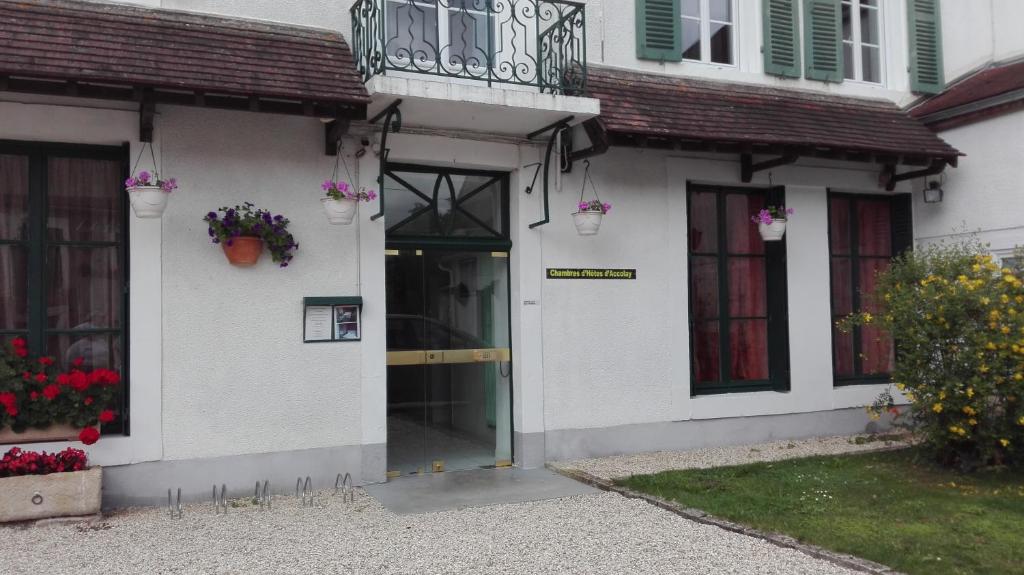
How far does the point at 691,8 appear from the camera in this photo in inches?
376

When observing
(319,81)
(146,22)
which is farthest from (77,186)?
(319,81)

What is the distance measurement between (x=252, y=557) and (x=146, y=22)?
4218 millimetres

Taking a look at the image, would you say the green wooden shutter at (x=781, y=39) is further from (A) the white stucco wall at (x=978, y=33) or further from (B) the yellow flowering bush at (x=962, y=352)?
(B) the yellow flowering bush at (x=962, y=352)

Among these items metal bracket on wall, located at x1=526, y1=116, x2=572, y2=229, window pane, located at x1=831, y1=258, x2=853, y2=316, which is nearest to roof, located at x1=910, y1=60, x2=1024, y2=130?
window pane, located at x1=831, y1=258, x2=853, y2=316

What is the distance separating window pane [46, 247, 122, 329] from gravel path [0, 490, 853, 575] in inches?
62.6

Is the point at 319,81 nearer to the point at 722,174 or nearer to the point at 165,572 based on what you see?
the point at 165,572

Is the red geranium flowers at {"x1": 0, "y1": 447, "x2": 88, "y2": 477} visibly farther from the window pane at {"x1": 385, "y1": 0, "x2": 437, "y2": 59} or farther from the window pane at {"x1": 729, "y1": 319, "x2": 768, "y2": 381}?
the window pane at {"x1": 729, "y1": 319, "x2": 768, "y2": 381}

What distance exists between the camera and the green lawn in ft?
17.5

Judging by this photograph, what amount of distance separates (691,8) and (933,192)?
351 cm

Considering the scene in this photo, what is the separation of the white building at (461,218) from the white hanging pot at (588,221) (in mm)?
281

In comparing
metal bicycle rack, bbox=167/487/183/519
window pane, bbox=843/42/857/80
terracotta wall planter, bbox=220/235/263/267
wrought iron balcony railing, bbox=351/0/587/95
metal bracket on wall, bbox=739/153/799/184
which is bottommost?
metal bicycle rack, bbox=167/487/183/519

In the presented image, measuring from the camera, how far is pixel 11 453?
623 centimetres

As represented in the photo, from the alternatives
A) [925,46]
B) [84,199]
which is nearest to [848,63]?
[925,46]

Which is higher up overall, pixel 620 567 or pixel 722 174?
pixel 722 174
